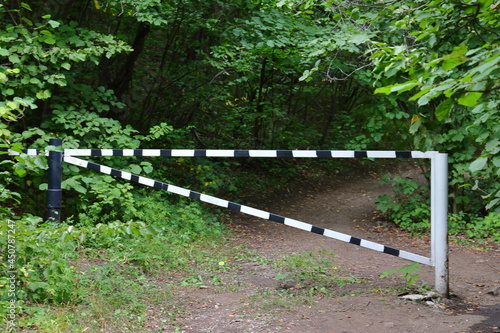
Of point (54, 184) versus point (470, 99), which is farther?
point (54, 184)

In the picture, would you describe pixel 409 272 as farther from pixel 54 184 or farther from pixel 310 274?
pixel 54 184

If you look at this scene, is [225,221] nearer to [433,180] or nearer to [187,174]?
[187,174]

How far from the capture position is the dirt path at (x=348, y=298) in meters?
4.06

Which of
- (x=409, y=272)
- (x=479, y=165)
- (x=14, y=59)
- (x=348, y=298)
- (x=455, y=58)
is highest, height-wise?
(x=14, y=59)

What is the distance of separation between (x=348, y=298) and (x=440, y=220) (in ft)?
3.80

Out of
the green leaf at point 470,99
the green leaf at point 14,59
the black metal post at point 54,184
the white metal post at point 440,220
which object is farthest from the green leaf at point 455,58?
the green leaf at point 14,59

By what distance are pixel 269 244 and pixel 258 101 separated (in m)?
5.50

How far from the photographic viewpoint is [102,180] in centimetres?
658

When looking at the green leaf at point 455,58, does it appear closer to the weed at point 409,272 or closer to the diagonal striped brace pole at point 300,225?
the diagonal striped brace pole at point 300,225

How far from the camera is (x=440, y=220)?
4703 mm

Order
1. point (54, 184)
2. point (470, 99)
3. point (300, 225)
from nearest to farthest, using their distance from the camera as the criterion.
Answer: point (470, 99)
point (300, 225)
point (54, 184)

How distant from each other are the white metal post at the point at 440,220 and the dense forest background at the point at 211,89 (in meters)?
0.31

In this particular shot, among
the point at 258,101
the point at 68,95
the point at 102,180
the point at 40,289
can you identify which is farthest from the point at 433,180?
the point at 258,101

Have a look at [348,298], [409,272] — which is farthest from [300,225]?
[409,272]
